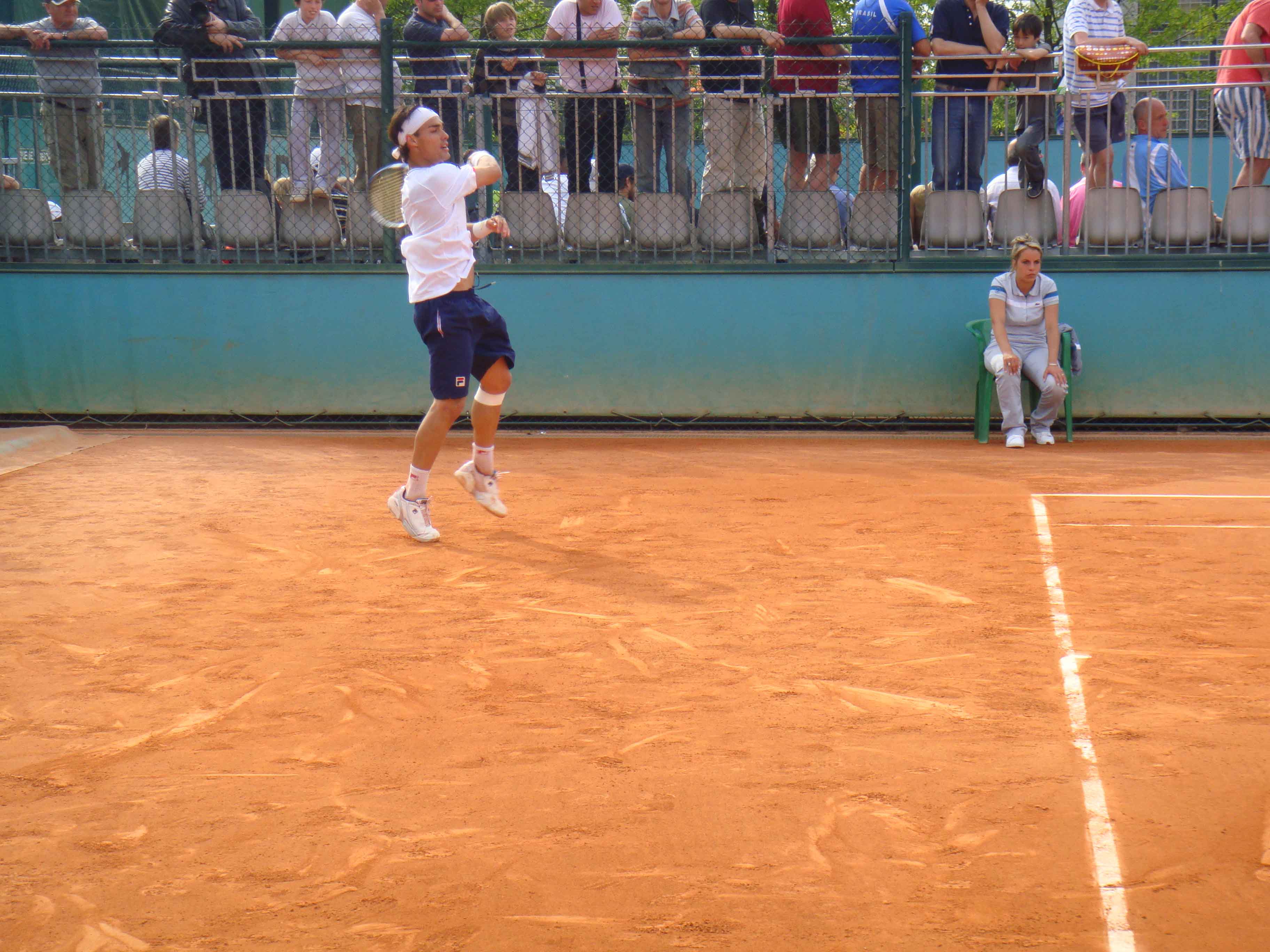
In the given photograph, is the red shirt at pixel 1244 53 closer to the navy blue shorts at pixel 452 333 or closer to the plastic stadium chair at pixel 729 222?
the plastic stadium chair at pixel 729 222

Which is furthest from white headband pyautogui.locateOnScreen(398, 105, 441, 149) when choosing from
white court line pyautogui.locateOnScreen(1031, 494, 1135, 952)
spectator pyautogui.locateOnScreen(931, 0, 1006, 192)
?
spectator pyautogui.locateOnScreen(931, 0, 1006, 192)

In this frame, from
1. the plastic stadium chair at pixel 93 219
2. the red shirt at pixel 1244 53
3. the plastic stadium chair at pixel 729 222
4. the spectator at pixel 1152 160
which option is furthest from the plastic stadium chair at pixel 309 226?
the red shirt at pixel 1244 53

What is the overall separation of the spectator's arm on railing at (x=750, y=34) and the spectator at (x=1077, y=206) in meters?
2.44

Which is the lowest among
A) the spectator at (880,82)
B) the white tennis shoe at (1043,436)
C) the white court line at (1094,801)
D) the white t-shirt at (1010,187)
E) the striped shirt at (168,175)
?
the white tennis shoe at (1043,436)

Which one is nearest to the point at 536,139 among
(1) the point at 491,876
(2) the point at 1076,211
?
(2) the point at 1076,211

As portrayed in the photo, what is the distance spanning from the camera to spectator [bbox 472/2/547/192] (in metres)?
9.81

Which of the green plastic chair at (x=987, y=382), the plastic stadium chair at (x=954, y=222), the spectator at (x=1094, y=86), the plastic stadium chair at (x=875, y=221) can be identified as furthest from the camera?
the plastic stadium chair at (x=875, y=221)

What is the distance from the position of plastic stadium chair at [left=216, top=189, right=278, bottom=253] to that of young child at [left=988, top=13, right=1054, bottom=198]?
5599mm

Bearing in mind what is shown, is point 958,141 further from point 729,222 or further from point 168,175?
point 168,175

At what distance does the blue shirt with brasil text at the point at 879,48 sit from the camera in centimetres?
973

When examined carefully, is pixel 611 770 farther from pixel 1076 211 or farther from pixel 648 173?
pixel 1076 211

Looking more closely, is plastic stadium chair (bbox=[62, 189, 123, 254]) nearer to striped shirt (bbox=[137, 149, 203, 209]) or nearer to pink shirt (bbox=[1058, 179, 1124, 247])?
striped shirt (bbox=[137, 149, 203, 209])

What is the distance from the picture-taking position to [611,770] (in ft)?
11.9

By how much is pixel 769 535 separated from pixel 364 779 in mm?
3337
